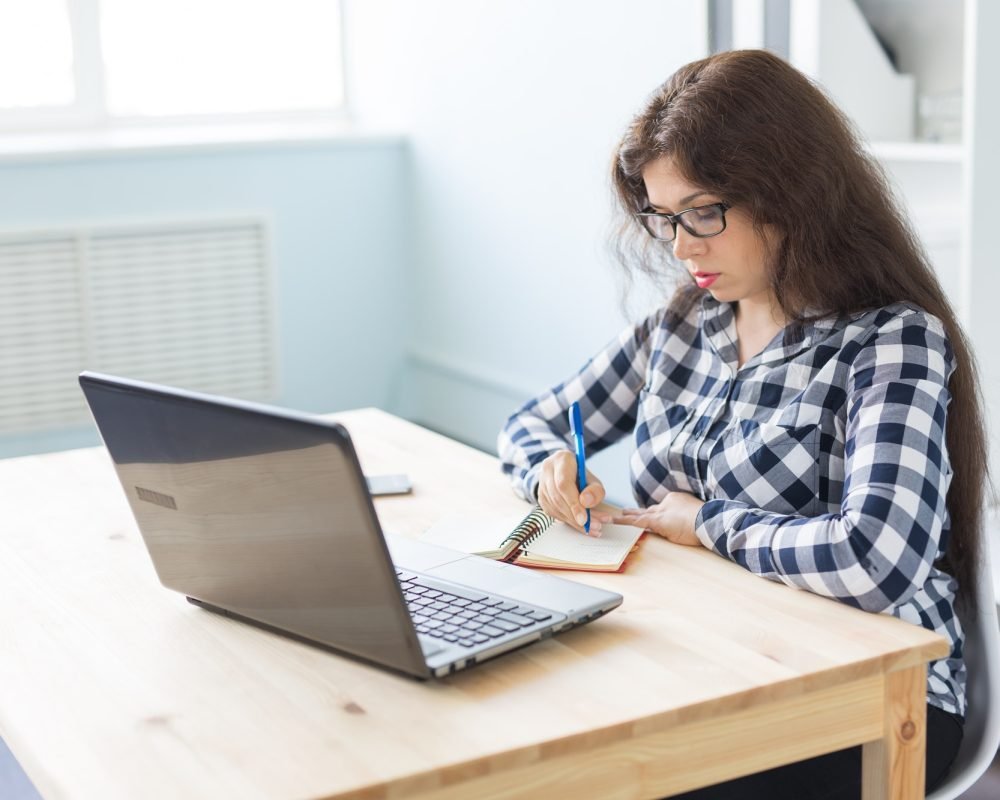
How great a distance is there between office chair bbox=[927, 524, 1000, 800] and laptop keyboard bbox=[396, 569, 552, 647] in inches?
18.4

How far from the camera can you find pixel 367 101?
4547 mm

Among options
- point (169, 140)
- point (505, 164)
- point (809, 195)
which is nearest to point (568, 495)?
point (809, 195)

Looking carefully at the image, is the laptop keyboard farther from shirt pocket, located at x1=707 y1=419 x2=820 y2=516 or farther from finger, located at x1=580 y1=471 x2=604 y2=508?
shirt pocket, located at x1=707 y1=419 x2=820 y2=516

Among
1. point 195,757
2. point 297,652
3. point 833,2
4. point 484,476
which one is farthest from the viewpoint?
point 833,2

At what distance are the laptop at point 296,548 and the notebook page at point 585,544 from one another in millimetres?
110

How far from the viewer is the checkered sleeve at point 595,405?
1.82 metres

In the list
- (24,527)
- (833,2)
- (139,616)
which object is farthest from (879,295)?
(833,2)

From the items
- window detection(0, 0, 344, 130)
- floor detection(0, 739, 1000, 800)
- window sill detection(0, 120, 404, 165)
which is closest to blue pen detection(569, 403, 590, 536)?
floor detection(0, 739, 1000, 800)

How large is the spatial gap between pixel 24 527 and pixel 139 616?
0.36 metres

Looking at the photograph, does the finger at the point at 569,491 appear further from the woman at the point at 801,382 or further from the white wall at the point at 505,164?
the white wall at the point at 505,164

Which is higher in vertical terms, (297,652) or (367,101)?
(367,101)

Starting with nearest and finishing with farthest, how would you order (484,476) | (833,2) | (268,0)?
(484,476), (833,2), (268,0)

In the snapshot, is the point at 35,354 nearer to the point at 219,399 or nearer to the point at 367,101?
the point at 367,101

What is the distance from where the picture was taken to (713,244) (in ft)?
5.15
